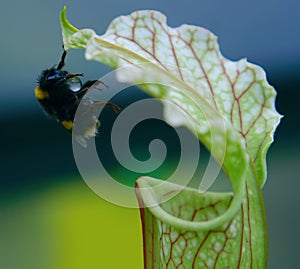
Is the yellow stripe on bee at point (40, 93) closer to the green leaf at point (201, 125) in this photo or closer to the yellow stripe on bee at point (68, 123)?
the yellow stripe on bee at point (68, 123)

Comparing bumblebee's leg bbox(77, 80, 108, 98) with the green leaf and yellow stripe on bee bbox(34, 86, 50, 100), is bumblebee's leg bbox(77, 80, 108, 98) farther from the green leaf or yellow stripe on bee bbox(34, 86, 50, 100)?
the green leaf

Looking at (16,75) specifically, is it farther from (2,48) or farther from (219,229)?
(219,229)

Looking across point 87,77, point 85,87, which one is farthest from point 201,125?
point 87,77

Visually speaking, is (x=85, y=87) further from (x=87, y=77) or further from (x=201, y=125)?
(x=87, y=77)

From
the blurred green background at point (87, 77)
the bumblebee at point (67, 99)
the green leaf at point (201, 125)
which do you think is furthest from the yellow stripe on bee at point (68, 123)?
the blurred green background at point (87, 77)

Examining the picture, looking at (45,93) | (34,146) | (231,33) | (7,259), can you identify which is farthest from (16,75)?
(45,93)
